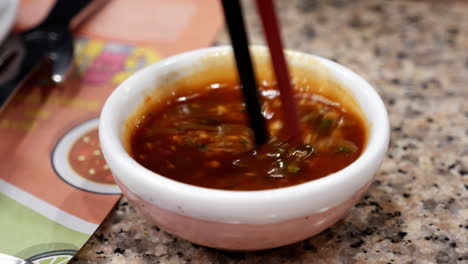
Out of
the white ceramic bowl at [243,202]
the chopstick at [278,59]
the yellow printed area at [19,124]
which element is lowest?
the yellow printed area at [19,124]

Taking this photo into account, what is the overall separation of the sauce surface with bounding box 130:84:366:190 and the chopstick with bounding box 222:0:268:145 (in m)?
0.07

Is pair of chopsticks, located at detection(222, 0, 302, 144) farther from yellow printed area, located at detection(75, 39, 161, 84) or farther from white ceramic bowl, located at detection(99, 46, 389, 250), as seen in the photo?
yellow printed area, located at detection(75, 39, 161, 84)

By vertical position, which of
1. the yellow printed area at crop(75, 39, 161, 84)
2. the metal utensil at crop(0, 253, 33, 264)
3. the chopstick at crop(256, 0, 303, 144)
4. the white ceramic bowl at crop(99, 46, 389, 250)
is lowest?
the yellow printed area at crop(75, 39, 161, 84)

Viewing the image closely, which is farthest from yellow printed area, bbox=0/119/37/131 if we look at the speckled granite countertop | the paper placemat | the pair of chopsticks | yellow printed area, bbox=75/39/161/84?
the pair of chopsticks

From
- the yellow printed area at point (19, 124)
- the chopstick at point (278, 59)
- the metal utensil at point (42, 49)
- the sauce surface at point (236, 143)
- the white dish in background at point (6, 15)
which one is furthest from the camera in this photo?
the white dish in background at point (6, 15)

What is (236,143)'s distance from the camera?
0.92m

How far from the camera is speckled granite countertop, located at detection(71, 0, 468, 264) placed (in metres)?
0.89

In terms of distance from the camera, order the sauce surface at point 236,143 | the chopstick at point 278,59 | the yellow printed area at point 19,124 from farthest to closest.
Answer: the yellow printed area at point 19,124 < the sauce surface at point 236,143 < the chopstick at point 278,59

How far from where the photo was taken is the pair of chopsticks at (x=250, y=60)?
72 cm

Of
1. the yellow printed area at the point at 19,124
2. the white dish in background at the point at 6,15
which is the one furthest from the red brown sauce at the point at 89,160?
the white dish in background at the point at 6,15

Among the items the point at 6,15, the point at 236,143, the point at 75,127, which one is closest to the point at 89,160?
the point at 75,127

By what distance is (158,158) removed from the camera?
A: 0.90 meters

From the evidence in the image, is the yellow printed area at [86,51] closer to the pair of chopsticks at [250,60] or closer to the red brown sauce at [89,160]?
the red brown sauce at [89,160]

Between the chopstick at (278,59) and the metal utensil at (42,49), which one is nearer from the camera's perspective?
the chopstick at (278,59)
